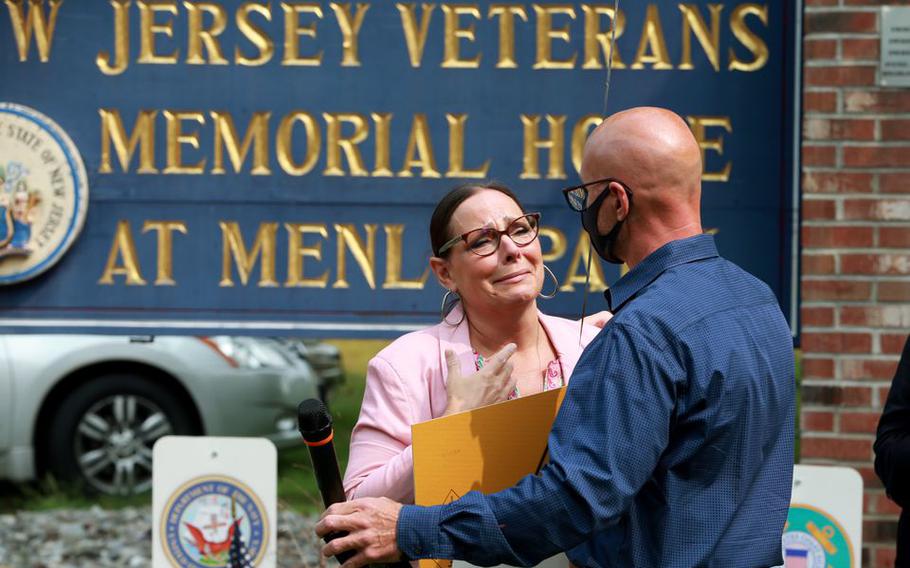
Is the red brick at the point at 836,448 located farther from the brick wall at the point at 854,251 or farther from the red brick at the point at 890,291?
the red brick at the point at 890,291

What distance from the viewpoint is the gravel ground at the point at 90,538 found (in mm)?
5902

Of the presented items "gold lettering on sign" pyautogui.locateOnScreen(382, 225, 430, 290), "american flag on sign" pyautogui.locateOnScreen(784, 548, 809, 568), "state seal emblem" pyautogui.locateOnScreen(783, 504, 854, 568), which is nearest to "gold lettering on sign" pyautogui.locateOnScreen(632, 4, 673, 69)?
"gold lettering on sign" pyautogui.locateOnScreen(382, 225, 430, 290)


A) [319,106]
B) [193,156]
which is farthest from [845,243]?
[193,156]

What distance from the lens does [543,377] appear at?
118 inches

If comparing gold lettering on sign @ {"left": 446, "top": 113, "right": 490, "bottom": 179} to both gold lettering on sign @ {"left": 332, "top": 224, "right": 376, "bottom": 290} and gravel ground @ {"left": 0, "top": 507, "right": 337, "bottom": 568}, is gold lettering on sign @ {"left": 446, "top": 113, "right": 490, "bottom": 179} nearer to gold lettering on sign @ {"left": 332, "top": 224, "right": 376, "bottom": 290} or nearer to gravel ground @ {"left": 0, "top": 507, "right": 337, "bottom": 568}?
gold lettering on sign @ {"left": 332, "top": 224, "right": 376, "bottom": 290}

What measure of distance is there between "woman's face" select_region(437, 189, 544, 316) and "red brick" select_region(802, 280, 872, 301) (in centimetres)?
214

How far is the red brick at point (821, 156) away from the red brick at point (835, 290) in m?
0.43

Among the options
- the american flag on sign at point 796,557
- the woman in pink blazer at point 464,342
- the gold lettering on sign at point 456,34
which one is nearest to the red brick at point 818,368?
the american flag on sign at point 796,557

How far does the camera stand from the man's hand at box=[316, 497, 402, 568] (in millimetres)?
2434

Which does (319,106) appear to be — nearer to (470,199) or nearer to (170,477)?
(170,477)

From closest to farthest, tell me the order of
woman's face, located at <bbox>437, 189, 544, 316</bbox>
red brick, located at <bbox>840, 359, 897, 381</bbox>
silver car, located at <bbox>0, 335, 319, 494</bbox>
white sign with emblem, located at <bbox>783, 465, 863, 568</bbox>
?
woman's face, located at <bbox>437, 189, 544, 316</bbox>
white sign with emblem, located at <bbox>783, 465, 863, 568</bbox>
red brick, located at <bbox>840, 359, 897, 381</bbox>
silver car, located at <bbox>0, 335, 319, 494</bbox>

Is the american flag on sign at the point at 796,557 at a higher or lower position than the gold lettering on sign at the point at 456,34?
lower

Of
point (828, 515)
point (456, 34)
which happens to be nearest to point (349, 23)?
point (456, 34)

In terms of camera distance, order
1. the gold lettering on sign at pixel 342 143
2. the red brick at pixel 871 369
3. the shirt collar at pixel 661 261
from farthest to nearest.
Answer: the gold lettering on sign at pixel 342 143
the red brick at pixel 871 369
the shirt collar at pixel 661 261
